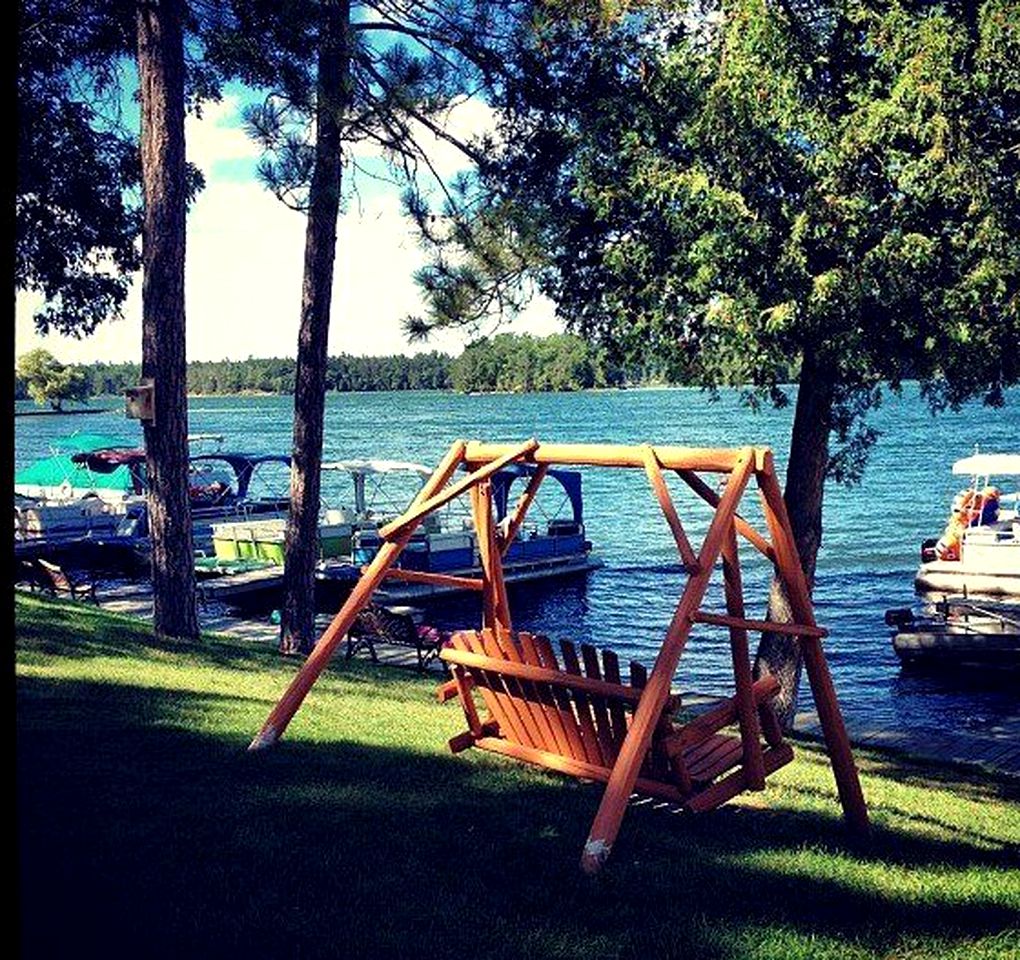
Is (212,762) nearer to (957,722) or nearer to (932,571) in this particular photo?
(957,722)

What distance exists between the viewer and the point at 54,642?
32.1 ft

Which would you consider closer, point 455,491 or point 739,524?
point 739,524

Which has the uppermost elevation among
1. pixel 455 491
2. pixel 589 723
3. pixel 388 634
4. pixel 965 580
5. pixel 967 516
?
pixel 455 491

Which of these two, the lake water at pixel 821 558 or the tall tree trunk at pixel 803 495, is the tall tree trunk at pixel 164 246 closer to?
the lake water at pixel 821 558

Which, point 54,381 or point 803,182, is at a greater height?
point 803,182

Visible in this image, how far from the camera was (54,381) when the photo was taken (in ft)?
64.1

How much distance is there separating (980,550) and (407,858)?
68.2ft

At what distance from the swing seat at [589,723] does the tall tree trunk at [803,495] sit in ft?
19.2

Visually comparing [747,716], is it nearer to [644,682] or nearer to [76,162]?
[644,682]

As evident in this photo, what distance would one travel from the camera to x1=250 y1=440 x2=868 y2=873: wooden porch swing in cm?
565

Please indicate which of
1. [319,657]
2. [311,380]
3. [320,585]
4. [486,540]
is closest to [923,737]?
[311,380]

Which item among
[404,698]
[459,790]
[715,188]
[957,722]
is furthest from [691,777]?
[957,722]

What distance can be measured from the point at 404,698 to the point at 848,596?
22.3 metres

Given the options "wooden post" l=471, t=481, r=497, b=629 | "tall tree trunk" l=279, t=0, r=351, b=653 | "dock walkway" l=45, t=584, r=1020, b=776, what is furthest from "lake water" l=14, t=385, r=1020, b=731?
"tall tree trunk" l=279, t=0, r=351, b=653
